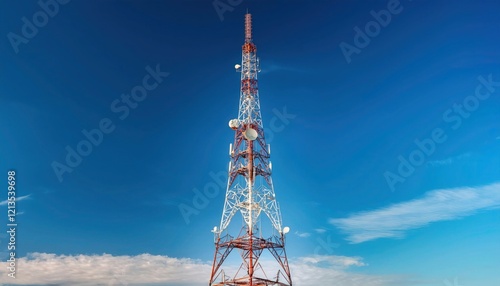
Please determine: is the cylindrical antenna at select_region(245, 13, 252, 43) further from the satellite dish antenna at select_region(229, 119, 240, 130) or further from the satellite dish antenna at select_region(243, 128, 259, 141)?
the satellite dish antenna at select_region(243, 128, 259, 141)

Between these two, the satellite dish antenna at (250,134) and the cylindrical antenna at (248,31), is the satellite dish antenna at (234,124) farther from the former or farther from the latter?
the cylindrical antenna at (248,31)

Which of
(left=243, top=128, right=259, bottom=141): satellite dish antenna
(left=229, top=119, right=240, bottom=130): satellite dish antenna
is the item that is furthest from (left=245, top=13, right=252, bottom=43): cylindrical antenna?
(left=243, top=128, right=259, bottom=141): satellite dish antenna

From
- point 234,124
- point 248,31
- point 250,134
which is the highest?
point 248,31

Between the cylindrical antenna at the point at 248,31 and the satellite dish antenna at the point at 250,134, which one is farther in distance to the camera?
the cylindrical antenna at the point at 248,31

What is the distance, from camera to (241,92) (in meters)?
65.3

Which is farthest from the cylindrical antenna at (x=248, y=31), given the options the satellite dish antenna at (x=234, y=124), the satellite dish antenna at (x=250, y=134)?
the satellite dish antenna at (x=250, y=134)

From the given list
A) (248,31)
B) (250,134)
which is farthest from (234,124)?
(248,31)

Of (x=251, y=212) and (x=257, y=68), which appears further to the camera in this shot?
(x=257, y=68)

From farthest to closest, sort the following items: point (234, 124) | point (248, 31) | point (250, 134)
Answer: point (248, 31)
point (234, 124)
point (250, 134)

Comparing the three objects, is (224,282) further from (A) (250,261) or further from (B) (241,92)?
(B) (241,92)

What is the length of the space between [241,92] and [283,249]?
2272cm

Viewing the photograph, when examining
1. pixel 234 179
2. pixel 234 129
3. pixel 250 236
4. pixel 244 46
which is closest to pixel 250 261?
pixel 250 236

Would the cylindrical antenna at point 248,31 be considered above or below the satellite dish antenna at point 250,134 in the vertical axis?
above

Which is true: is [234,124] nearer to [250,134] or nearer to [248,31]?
[250,134]
